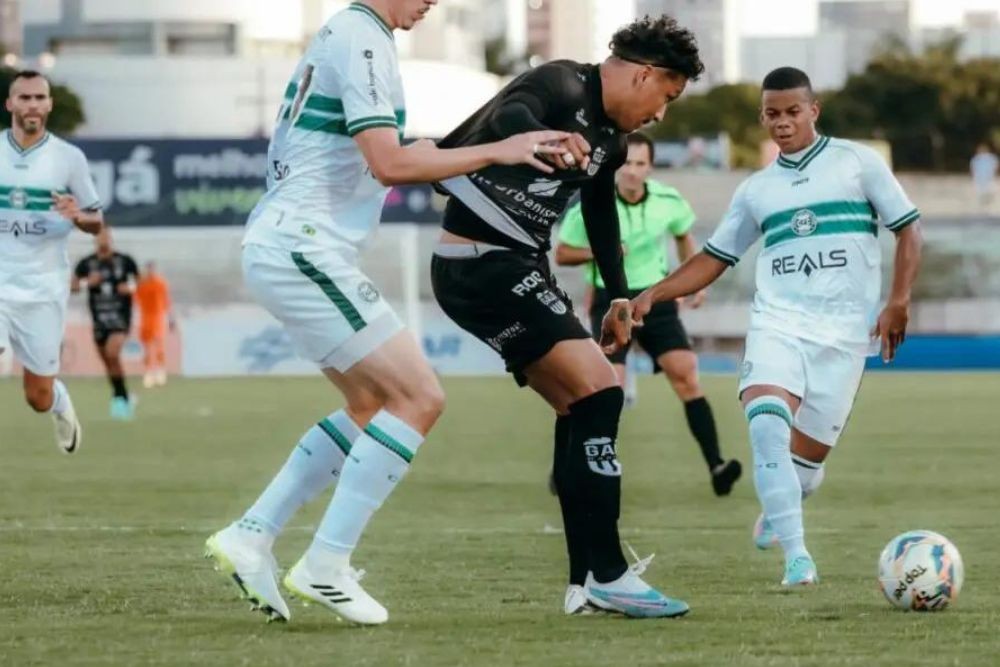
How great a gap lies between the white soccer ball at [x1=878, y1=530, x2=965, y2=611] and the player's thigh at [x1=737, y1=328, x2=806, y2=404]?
143cm

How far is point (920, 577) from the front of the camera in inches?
314

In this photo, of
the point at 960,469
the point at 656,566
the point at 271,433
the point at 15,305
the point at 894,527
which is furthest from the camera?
the point at 271,433

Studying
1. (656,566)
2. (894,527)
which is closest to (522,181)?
(656,566)

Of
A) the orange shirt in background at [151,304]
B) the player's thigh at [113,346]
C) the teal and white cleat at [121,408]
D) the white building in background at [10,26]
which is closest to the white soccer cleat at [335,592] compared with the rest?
the teal and white cleat at [121,408]

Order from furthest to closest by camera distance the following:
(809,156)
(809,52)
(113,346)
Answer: (809,52) → (113,346) → (809,156)

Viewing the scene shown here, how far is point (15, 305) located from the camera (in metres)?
13.9

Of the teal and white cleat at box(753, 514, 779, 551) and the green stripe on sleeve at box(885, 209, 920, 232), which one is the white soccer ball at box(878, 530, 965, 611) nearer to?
the green stripe on sleeve at box(885, 209, 920, 232)

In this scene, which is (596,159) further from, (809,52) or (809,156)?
(809,52)

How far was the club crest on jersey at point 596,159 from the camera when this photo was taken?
7.94m

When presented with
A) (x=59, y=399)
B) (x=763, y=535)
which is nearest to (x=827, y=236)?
(x=763, y=535)

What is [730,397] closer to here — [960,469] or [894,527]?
[960,469]

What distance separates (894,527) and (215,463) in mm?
6585

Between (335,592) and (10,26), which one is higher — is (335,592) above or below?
above

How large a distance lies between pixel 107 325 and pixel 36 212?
12834 mm
